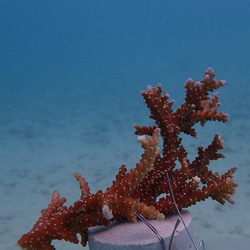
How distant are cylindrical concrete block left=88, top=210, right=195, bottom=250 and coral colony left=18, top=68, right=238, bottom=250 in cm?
8

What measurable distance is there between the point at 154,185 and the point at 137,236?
1.78 feet

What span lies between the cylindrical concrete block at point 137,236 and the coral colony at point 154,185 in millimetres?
77

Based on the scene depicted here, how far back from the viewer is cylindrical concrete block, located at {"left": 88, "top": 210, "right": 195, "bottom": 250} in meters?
2.71

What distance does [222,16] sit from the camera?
97375 mm

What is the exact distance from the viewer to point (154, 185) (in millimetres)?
3211

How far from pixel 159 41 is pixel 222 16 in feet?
83.9

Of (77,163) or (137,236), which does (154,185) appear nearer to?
(137,236)

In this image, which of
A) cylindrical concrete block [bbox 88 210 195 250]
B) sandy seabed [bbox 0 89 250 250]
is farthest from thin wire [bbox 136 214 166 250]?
sandy seabed [bbox 0 89 250 250]

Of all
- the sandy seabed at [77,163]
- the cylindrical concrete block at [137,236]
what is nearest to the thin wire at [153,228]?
the cylindrical concrete block at [137,236]

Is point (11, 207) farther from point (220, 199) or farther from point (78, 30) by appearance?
point (78, 30)

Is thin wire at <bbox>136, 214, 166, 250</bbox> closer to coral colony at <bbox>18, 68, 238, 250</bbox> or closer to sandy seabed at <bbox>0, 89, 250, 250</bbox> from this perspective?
coral colony at <bbox>18, 68, 238, 250</bbox>

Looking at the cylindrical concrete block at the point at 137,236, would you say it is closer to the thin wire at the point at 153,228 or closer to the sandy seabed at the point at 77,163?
the thin wire at the point at 153,228

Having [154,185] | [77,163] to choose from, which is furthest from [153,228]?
[77,163]

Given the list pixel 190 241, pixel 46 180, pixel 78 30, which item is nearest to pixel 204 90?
pixel 190 241
